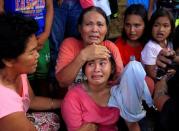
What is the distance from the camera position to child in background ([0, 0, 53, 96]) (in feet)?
9.30

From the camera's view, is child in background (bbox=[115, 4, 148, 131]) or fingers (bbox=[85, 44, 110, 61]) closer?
fingers (bbox=[85, 44, 110, 61])

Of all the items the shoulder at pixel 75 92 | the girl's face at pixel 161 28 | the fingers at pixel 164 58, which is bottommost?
the shoulder at pixel 75 92

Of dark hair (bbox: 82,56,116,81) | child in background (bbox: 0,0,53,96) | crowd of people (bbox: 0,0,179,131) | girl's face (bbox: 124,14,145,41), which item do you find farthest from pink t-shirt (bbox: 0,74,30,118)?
girl's face (bbox: 124,14,145,41)

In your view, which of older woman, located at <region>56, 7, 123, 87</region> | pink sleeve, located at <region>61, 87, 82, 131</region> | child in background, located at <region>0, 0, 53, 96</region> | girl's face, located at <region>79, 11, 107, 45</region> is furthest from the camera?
child in background, located at <region>0, 0, 53, 96</region>

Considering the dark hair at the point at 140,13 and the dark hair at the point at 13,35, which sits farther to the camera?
the dark hair at the point at 140,13

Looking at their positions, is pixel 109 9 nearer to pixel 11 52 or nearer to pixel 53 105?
pixel 53 105

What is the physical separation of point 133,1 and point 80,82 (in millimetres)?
1388

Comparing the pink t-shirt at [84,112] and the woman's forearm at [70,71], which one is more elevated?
the woman's forearm at [70,71]

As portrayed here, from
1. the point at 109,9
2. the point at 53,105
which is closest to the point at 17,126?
the point at 53,105

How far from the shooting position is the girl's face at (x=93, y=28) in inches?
102

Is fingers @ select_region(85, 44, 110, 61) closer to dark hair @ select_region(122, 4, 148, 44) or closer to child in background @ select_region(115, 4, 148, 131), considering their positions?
child in background @ select_region(115, 4, 148, 131)

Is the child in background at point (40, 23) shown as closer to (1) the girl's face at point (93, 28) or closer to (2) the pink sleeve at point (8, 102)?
(1) the girl's face at point (93, 28)

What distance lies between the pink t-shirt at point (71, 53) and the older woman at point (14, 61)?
599mm

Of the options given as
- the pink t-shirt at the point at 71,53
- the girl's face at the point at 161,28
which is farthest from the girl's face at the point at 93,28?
the girl's face at the point at 161,28
